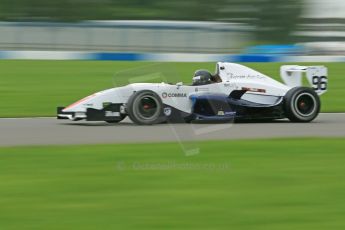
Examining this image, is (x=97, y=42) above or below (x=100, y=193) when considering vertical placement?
above

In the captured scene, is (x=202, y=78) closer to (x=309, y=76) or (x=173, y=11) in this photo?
(x=309, y=76)

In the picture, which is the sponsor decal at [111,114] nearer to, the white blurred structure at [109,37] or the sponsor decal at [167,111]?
the sponsor decal at [167,111]

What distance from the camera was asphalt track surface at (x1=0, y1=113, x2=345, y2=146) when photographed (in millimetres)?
9656

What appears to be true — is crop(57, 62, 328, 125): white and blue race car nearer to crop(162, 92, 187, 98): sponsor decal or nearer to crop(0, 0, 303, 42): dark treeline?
crop(162, 92, 187, 98): sponsor decal

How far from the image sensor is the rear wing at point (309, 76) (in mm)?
12266

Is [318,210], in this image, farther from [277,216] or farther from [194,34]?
[194,34]

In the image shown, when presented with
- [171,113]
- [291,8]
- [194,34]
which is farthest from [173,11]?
[171,113]

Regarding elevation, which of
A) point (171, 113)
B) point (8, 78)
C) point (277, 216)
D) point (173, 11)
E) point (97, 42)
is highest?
point (173, 11)

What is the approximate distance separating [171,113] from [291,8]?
49003mm

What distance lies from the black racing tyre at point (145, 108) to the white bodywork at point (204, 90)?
0.41ft

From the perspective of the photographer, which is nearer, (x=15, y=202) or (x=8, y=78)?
(x=15, y=202)

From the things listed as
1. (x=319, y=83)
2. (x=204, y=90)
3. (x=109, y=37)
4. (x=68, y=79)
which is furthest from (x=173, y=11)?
(x=204, y=90)

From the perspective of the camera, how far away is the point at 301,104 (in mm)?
11797

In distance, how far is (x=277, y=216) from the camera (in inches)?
214
